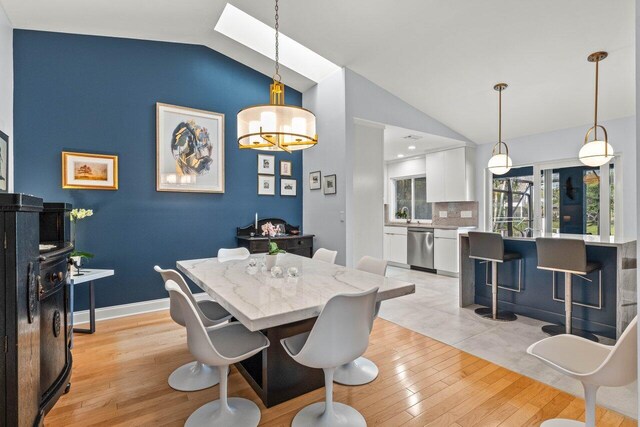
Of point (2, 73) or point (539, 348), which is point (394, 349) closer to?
point (539, 348)

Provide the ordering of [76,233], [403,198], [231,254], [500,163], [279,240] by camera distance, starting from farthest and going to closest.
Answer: [403,198] < [279,240] < [500,163] < [76,233] < [231,254]

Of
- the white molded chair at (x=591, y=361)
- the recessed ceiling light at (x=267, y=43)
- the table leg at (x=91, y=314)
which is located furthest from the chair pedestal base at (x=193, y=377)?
the recessed ceiling light at (x=267, y=43)

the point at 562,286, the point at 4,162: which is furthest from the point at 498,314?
the point at 4,162

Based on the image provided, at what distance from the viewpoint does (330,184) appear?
13.9 ft

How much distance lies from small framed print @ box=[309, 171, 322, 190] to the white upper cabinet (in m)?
2.75

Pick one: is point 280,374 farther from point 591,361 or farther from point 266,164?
point 266,164

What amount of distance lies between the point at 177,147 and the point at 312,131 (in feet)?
7.42

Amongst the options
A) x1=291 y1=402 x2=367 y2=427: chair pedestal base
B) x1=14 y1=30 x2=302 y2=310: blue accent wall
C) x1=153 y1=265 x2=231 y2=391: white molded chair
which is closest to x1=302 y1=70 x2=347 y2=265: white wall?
x1=14 y1=30 x2=302 y2=310: blue accent wall

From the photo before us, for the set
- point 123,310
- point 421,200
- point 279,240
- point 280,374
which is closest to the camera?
point 280,374

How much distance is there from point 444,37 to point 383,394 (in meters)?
3.43

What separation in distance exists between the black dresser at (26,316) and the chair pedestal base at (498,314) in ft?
12.3

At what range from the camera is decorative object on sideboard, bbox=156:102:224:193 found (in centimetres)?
372

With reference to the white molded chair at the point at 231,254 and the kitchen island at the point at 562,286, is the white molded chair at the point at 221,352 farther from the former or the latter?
the kitchen island at the point at 562,286

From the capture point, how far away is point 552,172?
191 inches
